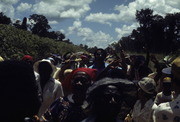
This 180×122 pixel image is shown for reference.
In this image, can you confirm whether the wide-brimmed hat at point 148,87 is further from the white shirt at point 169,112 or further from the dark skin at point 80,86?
the white shirt at point 169,112

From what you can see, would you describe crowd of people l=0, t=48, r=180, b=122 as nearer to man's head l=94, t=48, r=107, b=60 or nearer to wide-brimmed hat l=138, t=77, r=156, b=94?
wide-brimmed hat l=138, t=77, r=156, b=94

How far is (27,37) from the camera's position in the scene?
1703cm

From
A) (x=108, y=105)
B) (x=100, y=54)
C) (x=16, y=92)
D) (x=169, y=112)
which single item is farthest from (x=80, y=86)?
(x=100, y=54)

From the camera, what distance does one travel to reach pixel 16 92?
1746 mm

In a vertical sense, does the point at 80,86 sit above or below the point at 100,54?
below

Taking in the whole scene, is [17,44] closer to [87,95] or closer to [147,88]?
[147,88]

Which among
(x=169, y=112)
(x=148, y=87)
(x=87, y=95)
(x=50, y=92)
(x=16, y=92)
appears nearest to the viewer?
(x=16, y=92)

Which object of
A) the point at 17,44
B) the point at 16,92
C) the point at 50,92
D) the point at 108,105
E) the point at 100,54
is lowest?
the point at 50,92

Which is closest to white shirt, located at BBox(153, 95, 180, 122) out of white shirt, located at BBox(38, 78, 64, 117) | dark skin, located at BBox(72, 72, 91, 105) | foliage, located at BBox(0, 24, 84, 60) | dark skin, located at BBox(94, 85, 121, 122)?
dark skin, located at BBox(94, 85, 121, 122)

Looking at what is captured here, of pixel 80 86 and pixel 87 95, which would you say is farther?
pixel 80 86

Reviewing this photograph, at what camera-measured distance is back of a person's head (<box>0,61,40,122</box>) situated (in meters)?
1.71

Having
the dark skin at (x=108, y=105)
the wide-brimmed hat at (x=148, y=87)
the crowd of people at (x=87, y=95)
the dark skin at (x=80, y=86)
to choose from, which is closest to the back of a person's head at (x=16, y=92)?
the crowd of people at (x=87, y=95)

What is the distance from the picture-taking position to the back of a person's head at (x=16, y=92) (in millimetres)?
1715

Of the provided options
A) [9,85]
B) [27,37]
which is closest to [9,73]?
[9,85]
